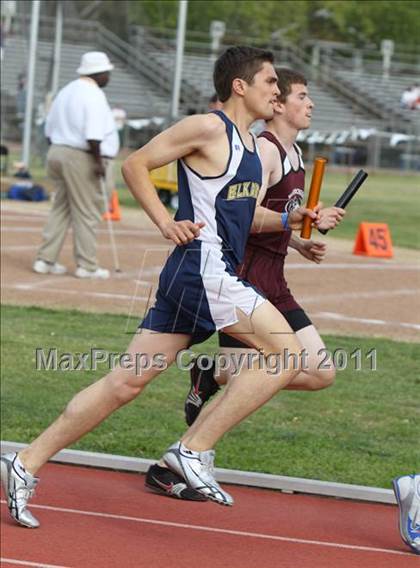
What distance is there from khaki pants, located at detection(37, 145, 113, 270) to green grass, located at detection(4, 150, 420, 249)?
703 cm

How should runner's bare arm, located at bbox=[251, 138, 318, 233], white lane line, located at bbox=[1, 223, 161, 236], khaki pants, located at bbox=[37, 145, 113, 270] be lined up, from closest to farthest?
runner's bare arm, located at bbox=[251, 138, 318, 233], khaki pants, located at bbox=[37, 145, 113, 270], white lane line, located at bbox=[1, 223, 161, 236]

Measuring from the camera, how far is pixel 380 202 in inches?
1168

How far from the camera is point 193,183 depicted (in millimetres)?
5863

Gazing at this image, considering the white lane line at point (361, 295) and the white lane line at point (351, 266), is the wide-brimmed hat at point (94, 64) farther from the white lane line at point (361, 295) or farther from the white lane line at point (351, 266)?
the white lane line at point (351, 266)

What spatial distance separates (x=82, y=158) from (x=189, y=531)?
8.17m

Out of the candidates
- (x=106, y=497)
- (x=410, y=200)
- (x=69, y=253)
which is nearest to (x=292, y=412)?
(x=106, y=497)

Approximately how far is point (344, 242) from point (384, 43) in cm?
3361

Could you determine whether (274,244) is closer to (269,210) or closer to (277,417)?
(269,210)

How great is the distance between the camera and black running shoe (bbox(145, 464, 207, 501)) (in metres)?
6.42

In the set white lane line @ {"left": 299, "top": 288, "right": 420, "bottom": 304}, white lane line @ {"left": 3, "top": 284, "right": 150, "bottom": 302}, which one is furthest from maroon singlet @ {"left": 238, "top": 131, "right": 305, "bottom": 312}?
white lane line @ {"left": 299, "top": 288, "right": 420, "bottom": 304}

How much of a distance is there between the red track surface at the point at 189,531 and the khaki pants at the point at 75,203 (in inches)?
275

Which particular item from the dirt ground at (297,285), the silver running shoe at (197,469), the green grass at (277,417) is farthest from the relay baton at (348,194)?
the dirt ground at (297,285)

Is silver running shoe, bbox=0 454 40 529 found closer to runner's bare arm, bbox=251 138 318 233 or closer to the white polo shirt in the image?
runner's bare arm, bbox=251 138 318 233

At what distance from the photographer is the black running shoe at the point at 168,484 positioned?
253 inches
